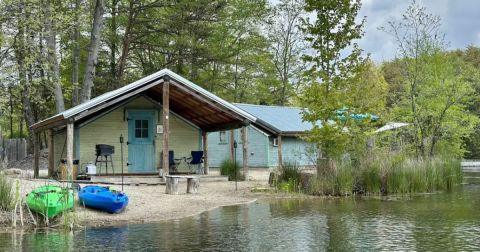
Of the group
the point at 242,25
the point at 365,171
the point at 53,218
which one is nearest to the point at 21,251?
the point at 53,218

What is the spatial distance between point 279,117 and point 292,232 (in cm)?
2171

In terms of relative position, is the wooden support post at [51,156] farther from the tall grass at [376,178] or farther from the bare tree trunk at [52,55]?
the tall grass at [376,178]

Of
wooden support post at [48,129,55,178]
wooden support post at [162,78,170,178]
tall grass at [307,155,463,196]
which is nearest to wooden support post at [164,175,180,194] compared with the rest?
wooden support post at [162,78,170,178]

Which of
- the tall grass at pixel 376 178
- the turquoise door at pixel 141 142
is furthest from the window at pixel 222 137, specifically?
the tall grass at pixel 376 178

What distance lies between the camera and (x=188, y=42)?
26875 mm

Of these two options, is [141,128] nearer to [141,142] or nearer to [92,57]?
[141,142]

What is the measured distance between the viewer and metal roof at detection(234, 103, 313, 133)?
2964cm

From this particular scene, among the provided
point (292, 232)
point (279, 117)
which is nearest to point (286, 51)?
point (279, 117)

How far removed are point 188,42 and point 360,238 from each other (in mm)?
18996

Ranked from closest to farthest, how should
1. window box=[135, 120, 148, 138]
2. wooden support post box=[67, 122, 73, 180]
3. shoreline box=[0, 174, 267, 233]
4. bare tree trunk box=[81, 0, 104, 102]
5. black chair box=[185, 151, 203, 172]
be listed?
shoreline box=[0, 174, 267, 233] → wooden support post box=[67, 122, 73, 180] → window box=[135, 120, 148, 138] → black chair box=[185, 151, 203, 172] → bare tree trunk box=[81, 0, 104, 102]

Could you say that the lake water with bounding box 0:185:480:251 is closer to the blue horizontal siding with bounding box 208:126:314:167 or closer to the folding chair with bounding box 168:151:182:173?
the folding chair with bounding box 168:151:182:173

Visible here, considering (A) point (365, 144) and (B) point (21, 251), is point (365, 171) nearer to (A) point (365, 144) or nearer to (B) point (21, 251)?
(A) point (365, 144)

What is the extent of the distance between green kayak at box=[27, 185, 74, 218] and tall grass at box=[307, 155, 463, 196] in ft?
25.8

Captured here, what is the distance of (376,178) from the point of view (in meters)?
16.6
